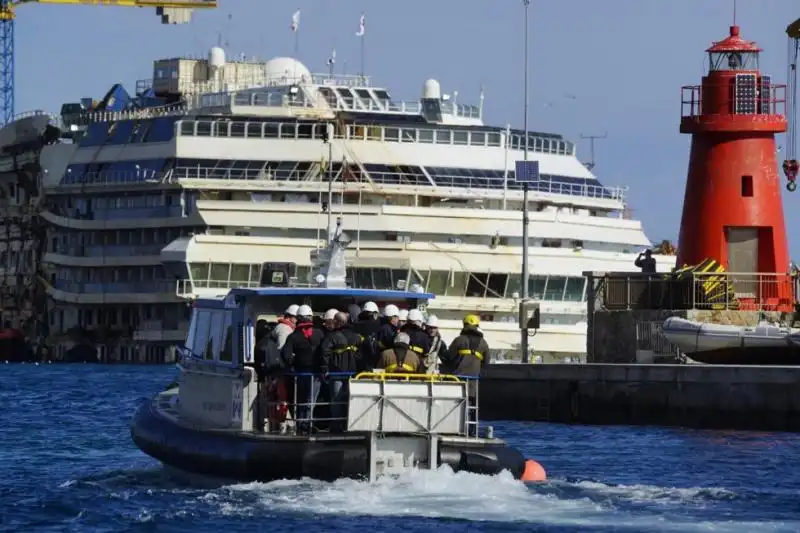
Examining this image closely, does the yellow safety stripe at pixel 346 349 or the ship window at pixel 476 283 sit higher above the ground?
the ship window at pixel 476 283

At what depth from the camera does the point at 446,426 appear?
3148 centimetres

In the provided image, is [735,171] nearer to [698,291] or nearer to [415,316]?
[698,291]

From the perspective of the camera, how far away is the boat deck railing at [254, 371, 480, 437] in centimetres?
3131

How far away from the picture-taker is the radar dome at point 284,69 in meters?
112

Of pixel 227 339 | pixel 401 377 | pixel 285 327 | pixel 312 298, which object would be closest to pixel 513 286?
pixel 312 298

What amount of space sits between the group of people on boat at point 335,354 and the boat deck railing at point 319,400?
14 mm

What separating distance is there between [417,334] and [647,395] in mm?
17260

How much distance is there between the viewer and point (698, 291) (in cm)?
5338

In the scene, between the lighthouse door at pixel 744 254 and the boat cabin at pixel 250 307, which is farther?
the lighthouse door at pixel 744 254

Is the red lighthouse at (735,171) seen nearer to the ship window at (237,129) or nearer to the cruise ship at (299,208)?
the cruise ship at (299,208)

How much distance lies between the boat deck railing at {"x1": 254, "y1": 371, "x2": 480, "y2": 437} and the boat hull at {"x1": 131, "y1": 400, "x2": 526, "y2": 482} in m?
0.41

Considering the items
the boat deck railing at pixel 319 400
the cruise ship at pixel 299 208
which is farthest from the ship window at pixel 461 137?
the boat deck railing at pixel 319 400

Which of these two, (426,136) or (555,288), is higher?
(426,136)

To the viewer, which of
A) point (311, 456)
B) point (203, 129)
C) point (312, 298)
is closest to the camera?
point (311, 456)
